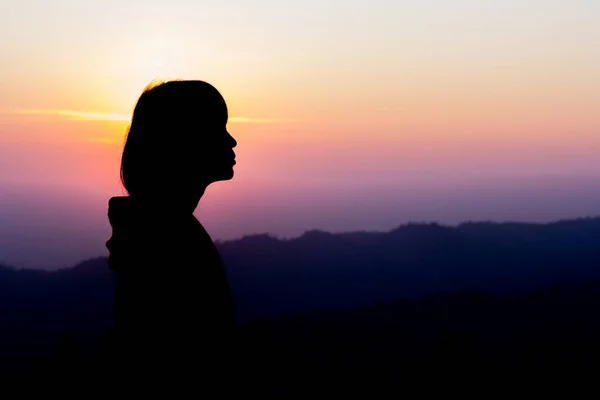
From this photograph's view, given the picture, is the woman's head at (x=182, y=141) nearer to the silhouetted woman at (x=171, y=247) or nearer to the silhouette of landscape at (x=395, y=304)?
the silhouetted woman at (x=171, y=247)

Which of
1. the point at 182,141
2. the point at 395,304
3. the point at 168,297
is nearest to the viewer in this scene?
the point at 168,297

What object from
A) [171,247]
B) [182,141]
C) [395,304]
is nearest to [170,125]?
[182,141]

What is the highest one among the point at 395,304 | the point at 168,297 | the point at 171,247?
the point at 171,247

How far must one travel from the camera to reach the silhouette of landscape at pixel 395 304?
3108cm

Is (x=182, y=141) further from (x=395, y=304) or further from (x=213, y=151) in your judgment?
(x=395, y=304)

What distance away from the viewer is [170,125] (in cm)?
238

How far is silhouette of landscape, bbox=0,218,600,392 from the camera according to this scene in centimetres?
3108

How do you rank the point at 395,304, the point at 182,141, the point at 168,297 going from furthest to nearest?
the point at 395,304 → the point at 182,141 → the point at 168,297

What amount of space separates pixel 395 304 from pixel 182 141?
164ft

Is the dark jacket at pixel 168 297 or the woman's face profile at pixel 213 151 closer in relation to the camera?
the dark jacket at pixel 168 297

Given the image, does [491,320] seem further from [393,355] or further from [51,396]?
[51,396]

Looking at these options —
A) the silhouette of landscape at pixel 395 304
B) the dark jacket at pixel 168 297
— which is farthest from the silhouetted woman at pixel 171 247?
the silhouette of landscape at pixel 395 304

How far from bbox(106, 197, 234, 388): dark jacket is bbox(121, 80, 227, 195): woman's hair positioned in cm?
16

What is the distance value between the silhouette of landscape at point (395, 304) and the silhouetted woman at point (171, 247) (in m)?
12.6
